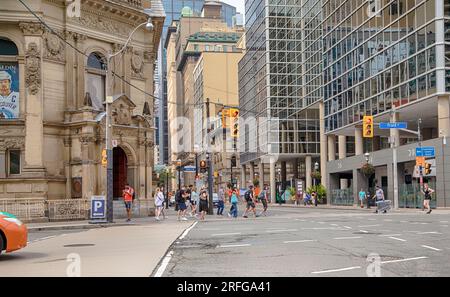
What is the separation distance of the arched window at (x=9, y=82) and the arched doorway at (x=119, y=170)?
750 centimetres

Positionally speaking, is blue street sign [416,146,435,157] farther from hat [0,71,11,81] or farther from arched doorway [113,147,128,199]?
hat [0,71,11,81]

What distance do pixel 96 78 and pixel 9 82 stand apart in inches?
233

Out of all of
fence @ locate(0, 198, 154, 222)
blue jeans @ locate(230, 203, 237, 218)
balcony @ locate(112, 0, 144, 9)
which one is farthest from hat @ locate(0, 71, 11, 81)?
blue jeans @ locate(230, 203, 237, 218)

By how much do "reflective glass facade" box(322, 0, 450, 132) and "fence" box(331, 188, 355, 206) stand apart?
23.2 feet

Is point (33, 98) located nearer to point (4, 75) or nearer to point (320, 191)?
point (4, 75)

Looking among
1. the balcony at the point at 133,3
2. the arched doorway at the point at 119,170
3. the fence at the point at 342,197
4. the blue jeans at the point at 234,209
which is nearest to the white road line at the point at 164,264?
the blue jeans at the point at 234,209

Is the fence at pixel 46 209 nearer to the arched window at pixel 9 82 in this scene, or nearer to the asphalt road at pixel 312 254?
the arched window at pixel 9 82

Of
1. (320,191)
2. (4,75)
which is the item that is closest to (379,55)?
(320,191)

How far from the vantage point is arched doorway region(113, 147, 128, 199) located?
126ft

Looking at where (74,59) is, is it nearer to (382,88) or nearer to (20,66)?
(20,66)

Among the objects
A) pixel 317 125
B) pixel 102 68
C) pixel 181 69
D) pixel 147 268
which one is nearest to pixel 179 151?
pixel 181 69

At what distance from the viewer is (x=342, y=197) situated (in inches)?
2559

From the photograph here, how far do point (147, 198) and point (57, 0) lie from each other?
41.8 ft

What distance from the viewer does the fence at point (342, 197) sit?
62766mm
